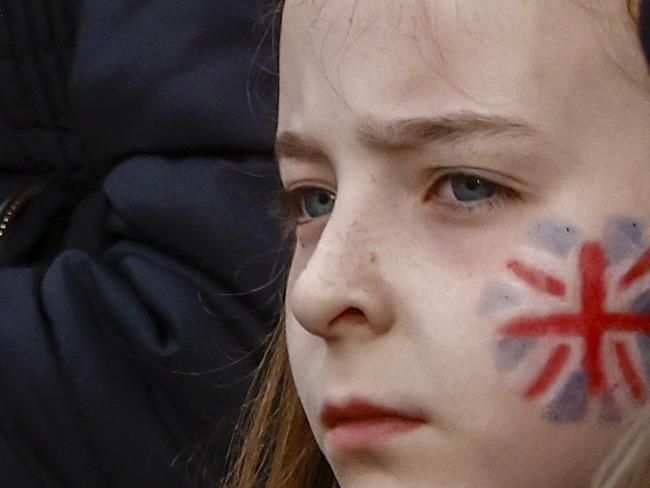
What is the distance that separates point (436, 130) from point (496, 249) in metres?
0.08

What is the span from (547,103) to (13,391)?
65 centimetres

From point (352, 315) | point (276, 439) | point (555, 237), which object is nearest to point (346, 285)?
point (352, 315)

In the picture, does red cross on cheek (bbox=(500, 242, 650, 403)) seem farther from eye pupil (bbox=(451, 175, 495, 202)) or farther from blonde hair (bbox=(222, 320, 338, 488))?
blonde hair (bbox=(222, 320, 338, 488))

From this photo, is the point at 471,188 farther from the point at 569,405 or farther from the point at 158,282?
the point at 158,282

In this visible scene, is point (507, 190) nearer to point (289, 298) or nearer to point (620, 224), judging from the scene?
point (620, 224)

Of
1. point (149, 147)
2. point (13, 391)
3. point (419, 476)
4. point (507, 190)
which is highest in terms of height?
point (507, 190)

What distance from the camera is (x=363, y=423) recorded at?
0.96 m

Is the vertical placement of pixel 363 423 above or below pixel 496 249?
below

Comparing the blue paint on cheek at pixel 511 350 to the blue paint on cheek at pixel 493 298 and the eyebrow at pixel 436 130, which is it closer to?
the blue paint on cheek at pixel 493 298

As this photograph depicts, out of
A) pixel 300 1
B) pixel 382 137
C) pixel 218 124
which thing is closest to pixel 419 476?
pixel 382 137

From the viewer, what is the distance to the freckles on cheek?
0.92m

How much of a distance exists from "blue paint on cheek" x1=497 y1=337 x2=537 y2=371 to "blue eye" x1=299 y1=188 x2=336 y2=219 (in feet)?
0.59

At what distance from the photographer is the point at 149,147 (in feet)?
4.64

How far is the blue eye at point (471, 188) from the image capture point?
938 mm
